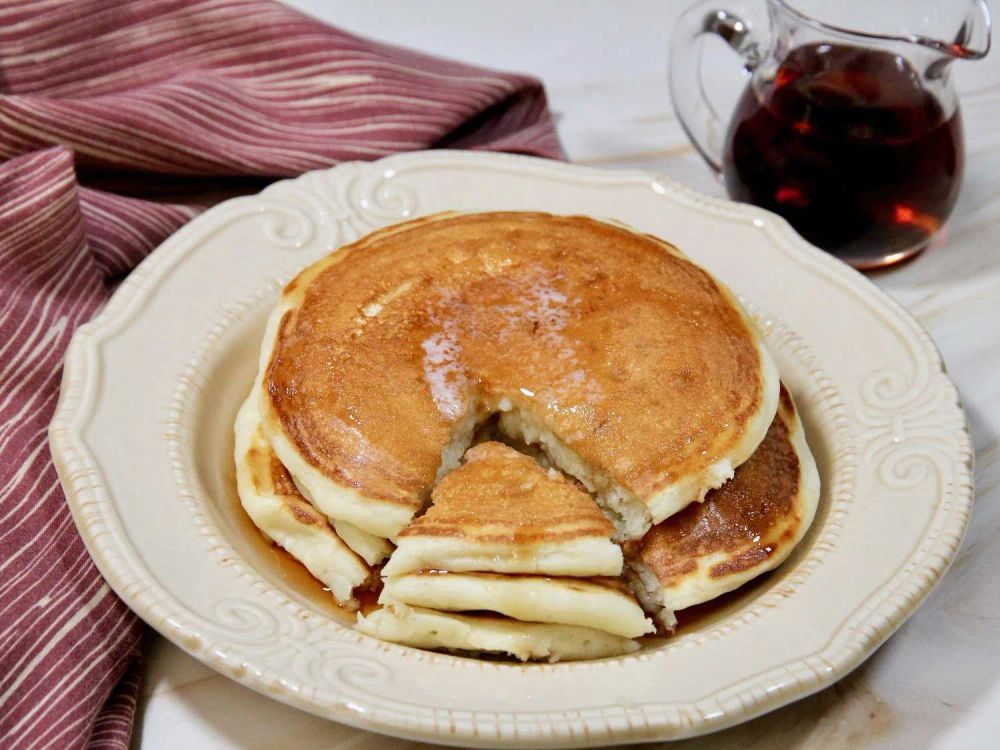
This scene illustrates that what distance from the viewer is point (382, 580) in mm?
1682

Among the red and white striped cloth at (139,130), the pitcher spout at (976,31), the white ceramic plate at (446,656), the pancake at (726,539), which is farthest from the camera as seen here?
the pitcher spout at (976,31)

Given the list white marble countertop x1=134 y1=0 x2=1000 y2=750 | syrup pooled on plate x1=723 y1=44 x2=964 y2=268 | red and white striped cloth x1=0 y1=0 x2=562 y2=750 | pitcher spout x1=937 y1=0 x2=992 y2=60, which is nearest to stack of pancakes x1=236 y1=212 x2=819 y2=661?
white marble countertop x1=134 y1=0 x2=1000 y2=750

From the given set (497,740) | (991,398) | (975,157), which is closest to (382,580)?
(497,740)

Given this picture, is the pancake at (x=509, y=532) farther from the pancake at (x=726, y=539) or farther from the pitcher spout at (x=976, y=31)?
the pitcher spout at (x=976, y=31)

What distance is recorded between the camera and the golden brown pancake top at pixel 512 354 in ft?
5.60

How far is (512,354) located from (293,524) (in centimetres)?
41

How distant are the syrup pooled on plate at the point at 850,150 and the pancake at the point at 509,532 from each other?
3.18 ft

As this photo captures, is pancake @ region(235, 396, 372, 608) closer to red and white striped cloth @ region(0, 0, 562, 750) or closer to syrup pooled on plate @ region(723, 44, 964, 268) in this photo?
red and white striped cloth @ region(0, 0, 562, 750)

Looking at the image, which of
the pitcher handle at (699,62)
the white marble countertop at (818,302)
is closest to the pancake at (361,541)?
the white marble countertop at (818,302)

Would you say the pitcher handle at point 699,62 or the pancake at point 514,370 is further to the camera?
the pitcher handle at point 699,62

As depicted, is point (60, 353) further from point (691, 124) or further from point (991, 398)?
point (991, 398)

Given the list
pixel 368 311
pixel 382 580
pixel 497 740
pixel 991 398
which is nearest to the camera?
pixel 497 740

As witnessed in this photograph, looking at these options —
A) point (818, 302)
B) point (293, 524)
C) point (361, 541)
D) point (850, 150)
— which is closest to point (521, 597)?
point (361, 541)

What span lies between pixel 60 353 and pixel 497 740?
1.09m
